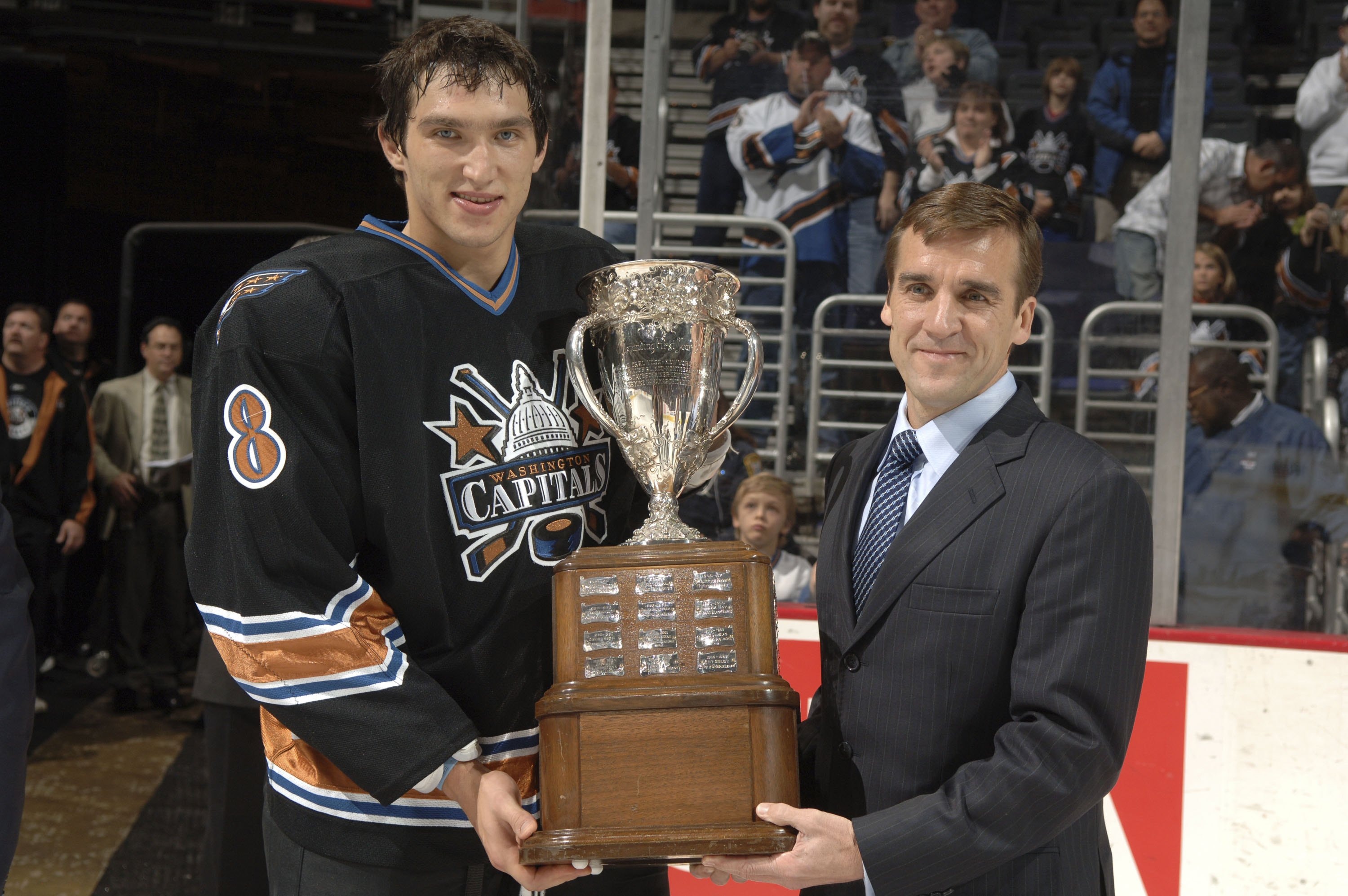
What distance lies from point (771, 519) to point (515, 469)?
180 centimetres

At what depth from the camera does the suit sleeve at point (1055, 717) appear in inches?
48.6

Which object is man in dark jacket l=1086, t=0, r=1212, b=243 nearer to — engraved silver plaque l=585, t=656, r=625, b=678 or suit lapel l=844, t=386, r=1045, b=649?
suit lapel l=844, t=386, r=1045, b=649

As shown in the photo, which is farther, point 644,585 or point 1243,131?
point 1243,131

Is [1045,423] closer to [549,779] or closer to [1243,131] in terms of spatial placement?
[549,779]

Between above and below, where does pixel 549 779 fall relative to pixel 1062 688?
below

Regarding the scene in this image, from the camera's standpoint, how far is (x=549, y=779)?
1.34m

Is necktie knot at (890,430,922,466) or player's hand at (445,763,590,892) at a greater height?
necktie knot at (890,430,922,466)

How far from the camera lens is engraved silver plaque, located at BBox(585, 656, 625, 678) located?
136cm

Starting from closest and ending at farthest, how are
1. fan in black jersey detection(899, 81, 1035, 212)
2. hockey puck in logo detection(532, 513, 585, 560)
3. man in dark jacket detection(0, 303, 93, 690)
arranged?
hockey puck in logo detection(532, 513, 585, 560), fan in black jersey detection(899, 81, 1035, 212), man in dark jacket detection(0, 303, 93, 690)

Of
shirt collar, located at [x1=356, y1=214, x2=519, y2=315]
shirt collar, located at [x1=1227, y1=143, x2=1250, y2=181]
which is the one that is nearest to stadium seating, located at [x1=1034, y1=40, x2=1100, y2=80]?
shirt collar, located at [x1=1227, y1=143, x2=1250, y2=181]

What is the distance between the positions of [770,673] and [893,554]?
0.20m

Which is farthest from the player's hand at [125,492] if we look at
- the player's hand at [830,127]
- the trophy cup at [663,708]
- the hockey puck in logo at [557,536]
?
the trophy cup at [663,708]

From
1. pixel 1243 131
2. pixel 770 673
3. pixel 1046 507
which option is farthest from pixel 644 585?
pixel 1243 131

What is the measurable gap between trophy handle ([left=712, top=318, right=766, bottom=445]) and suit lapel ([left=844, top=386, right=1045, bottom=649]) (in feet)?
A: 0.90
